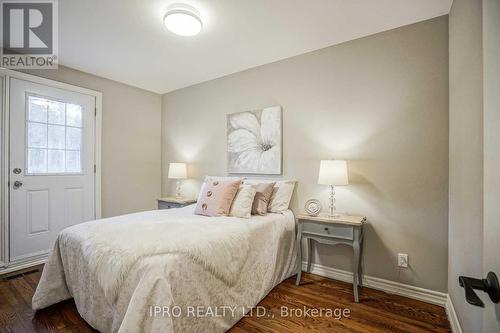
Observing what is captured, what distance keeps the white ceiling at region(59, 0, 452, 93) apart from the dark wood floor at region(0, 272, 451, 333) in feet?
8.16

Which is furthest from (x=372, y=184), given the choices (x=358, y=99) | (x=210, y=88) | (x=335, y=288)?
(x=210, y=88)

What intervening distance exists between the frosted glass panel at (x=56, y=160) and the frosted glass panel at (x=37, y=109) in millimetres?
402

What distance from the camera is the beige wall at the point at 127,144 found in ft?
11.4

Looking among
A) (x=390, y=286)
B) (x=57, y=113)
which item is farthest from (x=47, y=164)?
(x=390, y=286)

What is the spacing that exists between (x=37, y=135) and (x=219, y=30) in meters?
2.55

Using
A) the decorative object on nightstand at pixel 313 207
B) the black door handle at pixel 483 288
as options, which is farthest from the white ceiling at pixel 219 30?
the black door handle at pixel 483 288

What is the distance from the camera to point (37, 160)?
2.85 meters

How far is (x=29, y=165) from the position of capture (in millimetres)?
2787

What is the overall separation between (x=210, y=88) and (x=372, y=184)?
8.58 ft

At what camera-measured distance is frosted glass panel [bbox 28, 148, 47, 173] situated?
2.79 m

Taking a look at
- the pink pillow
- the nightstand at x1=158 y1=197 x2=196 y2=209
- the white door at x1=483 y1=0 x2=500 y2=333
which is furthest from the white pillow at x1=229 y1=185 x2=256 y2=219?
the white door at x1=483 y1=0 x2=500 y2=333

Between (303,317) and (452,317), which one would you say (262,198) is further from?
(452,317)

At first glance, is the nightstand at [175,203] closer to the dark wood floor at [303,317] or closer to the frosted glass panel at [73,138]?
the frosted glass panel at [73,138]

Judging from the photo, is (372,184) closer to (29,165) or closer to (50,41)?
(50,41)
